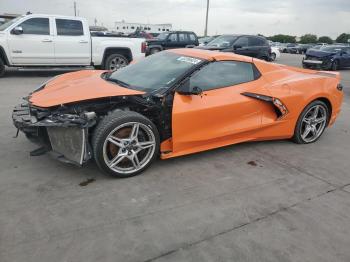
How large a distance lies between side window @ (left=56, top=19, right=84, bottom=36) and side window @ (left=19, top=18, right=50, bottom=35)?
323 millimetres

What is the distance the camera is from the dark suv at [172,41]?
60.5 ft

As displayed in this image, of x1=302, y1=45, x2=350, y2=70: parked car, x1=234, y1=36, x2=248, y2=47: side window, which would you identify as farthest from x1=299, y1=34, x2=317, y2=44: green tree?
x1=234, y1=36, x2=248, y2=47: side window

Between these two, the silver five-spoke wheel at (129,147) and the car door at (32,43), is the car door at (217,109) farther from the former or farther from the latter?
the car door at (32,43)

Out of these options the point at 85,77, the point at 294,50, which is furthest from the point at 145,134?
the point at 294,50

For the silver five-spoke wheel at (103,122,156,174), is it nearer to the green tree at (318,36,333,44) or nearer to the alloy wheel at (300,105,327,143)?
the alloy wheel at (300,105,327,143)

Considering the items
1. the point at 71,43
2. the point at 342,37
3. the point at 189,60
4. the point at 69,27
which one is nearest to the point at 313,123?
the point at 189,60

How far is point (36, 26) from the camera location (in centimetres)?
988

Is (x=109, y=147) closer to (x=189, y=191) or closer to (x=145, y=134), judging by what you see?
(x=145, y=134)

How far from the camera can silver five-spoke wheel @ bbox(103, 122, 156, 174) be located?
3615 mm

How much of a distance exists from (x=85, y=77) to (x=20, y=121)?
129 centimetres

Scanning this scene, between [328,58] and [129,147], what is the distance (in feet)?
54.4

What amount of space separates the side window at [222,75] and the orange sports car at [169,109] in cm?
1

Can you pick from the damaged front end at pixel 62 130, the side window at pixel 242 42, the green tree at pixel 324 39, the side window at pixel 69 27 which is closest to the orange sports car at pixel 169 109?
the damaged front end at pixel 62 130

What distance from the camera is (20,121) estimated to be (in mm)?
3645
